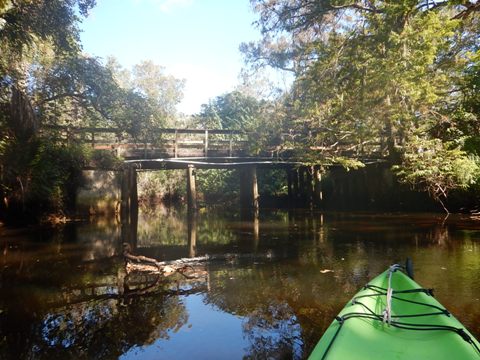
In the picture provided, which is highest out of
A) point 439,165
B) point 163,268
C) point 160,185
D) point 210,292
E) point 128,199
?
point 160,185

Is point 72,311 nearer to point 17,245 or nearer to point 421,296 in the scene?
point 421,296

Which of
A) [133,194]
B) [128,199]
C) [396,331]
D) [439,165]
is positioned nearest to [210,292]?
[396,331]

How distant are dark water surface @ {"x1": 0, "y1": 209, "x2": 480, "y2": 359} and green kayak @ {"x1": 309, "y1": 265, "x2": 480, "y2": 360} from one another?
0.88 m

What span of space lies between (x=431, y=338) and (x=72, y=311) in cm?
418

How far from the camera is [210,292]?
5.76 m

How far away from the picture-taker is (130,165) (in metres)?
18.2

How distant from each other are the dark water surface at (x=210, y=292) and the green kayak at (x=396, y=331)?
0.88 m

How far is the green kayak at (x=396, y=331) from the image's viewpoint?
2.44 m

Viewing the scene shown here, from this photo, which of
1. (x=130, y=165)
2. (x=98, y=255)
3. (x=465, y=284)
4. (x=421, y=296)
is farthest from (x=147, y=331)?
(x=130, y=165)

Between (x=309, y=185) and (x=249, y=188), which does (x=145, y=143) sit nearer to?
(x=249, y=188)

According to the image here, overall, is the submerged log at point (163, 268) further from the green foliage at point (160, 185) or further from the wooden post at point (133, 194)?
the green foliage at point (160, 185)

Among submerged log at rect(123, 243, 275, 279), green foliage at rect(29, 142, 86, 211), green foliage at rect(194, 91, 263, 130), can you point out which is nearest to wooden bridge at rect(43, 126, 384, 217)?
green foliage at rect(29, 142, 86, 211)

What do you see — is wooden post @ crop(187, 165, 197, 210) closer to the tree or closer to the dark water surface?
the tree

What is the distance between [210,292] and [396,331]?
3326 mm
